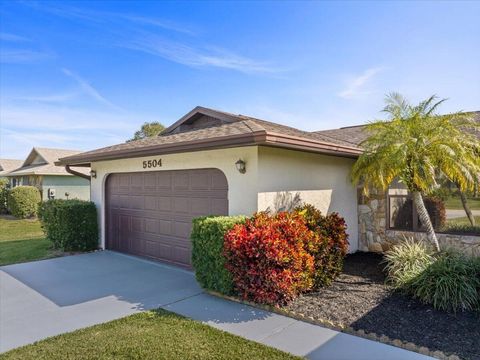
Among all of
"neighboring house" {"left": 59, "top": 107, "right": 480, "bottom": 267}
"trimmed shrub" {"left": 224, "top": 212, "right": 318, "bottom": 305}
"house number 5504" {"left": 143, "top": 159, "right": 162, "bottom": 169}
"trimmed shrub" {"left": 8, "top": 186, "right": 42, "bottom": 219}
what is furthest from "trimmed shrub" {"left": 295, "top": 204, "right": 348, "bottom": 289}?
"trimmed shrub" {"left": 8, "top": 186, "right": 42, "bottom": 219}

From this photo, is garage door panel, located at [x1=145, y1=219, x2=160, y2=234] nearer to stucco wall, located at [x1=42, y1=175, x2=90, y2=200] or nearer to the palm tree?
the palm tree

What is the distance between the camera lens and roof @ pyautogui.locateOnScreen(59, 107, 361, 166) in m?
5.70

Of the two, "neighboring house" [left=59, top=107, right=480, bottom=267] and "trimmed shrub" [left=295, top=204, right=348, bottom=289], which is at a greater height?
"neighboring house" [left=59, top=107, right=480, bottom=267]

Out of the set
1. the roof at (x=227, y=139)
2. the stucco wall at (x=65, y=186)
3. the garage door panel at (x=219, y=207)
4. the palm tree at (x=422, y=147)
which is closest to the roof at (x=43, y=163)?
the stucco wall at (x=65, y=186)

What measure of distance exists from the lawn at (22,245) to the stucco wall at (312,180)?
24.1 ft

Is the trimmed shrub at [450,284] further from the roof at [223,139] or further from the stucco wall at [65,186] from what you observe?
the stucco wall at [65,186]

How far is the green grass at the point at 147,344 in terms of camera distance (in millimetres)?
3686

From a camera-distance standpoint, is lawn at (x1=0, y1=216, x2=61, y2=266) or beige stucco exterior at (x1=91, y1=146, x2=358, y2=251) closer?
beige stucco exterior at (x1=91, y1=146, x2=358, y2=251)

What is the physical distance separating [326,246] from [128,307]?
12.4ft

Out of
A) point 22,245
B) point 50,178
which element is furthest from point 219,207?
point 50,178

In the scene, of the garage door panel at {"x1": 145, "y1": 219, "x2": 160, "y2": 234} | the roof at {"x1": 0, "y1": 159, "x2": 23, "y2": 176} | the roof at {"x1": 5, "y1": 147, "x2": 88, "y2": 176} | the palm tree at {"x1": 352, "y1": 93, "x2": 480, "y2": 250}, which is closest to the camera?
the palm tree at {"x1": 352, "y1": 93, "x2": 480, "y2": 250}

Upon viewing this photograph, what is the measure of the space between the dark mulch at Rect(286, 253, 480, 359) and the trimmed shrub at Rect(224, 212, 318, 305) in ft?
1.33

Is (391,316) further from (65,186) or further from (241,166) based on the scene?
(65,186)

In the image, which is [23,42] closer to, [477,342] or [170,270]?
[170,270]
